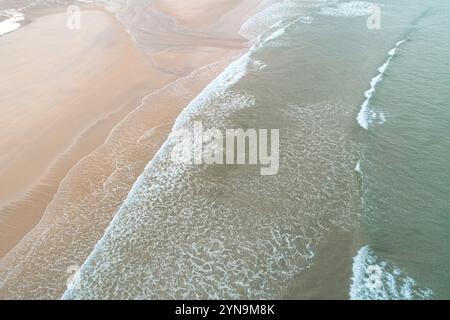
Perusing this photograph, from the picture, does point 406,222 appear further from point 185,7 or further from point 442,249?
point 185,7

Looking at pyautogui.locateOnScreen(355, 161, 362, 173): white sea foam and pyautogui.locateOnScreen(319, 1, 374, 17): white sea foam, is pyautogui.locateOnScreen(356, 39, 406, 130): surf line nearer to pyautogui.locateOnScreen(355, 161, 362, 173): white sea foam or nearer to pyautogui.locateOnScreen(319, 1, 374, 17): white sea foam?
pyautogui.locateOnScreen(355, 161, 362, 173): white sea foam

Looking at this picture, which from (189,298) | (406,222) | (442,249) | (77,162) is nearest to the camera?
(189,298)

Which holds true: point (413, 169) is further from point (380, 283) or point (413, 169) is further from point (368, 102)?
point (380, 283)

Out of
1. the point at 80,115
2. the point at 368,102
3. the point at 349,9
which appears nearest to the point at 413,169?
the point at 368,102

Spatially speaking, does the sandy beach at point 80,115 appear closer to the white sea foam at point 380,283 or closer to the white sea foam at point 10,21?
the white sea foam at point 10,21

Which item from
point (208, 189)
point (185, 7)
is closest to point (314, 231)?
point (208, 189)
